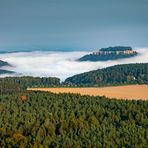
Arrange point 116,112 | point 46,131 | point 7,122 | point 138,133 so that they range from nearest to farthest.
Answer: point 138,133, point 46,131, point 7,122, point 116,112

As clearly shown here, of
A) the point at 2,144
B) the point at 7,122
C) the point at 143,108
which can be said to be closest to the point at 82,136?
the point at 2,144

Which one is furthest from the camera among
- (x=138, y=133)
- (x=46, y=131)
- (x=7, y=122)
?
(x=7, y=122)

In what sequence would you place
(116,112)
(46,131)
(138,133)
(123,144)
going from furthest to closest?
(116,112) < (46,131) < (138,133) < (123,144)

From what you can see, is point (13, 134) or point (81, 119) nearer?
point (13, 134)

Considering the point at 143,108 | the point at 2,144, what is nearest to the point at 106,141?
the point at 2,144

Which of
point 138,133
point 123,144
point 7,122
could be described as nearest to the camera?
point 123,144

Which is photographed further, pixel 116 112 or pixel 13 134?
pixel 116 112

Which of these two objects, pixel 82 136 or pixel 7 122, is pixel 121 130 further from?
pixel 7 122

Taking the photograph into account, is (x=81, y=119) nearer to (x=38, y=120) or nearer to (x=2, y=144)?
(x=38, y=120)

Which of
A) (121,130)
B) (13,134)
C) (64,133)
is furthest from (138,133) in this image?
(13,134)
